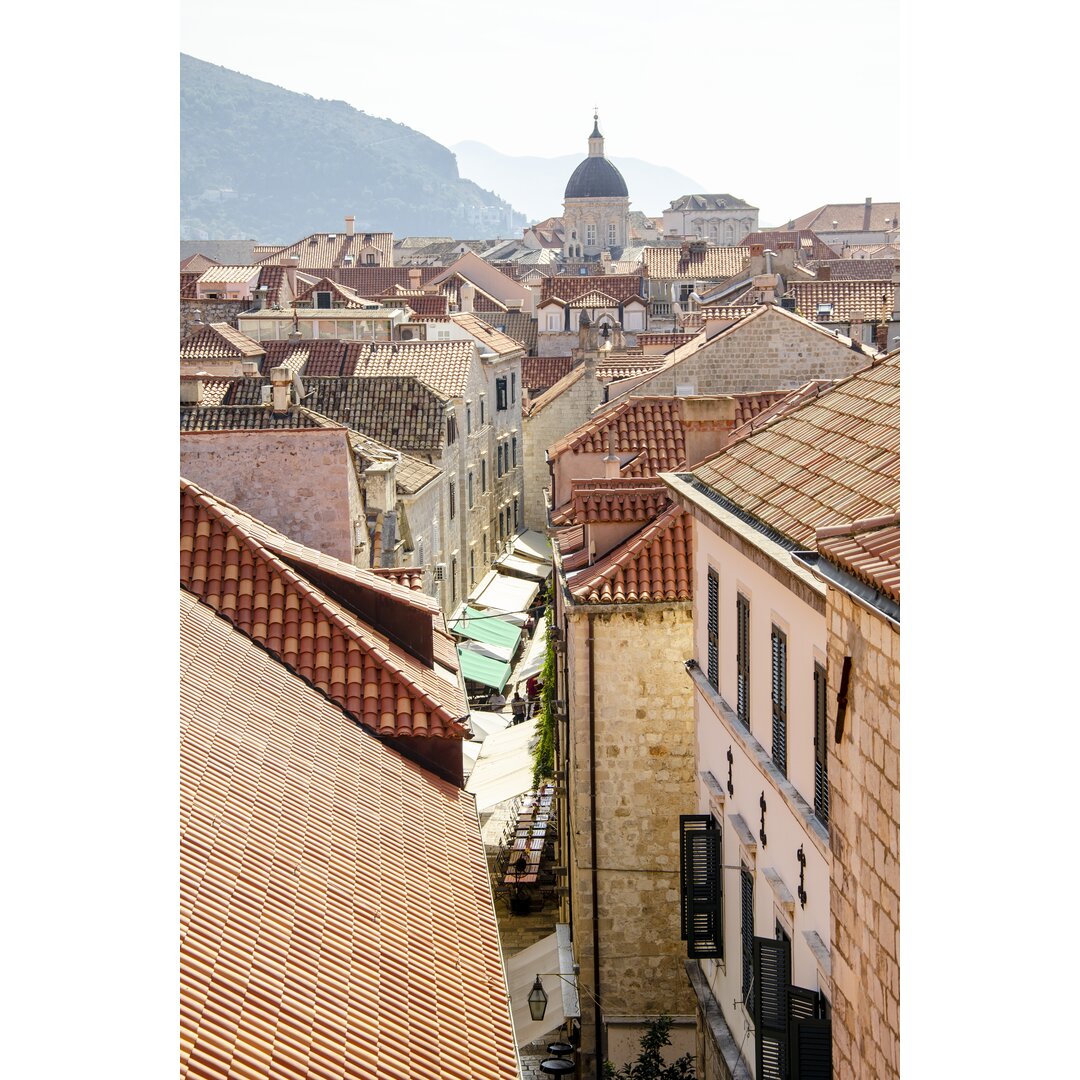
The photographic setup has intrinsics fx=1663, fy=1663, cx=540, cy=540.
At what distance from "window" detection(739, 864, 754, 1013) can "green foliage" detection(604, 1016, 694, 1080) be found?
10.2 feet

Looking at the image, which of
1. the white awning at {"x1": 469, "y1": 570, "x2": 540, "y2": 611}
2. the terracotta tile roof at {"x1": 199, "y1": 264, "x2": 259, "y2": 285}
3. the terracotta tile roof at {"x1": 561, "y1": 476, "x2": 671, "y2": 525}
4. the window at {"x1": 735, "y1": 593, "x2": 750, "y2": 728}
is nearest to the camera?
the window at {"x1": 735, "y1": 593, "x2": 750, "y2": 728}

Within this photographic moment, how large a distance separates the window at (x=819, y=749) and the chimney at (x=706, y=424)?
648 centimetres

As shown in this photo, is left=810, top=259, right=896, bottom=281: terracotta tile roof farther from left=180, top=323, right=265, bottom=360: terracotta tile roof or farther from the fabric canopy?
the fabric canopy

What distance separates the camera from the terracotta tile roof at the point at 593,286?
259ft

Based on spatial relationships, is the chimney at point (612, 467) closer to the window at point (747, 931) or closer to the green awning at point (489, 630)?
the window at point (747, 931)

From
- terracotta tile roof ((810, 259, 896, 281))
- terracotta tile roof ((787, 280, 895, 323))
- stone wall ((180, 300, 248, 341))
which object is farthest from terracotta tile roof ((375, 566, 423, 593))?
terracotta tile roof ((810, 259, 896, 281))

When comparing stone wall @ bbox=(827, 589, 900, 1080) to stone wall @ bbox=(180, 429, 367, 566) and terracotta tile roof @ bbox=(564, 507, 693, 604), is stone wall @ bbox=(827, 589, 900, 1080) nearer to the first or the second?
terracotta tile roof @ bbox=(564, 507, 693, 604)

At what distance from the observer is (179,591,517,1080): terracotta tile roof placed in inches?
305

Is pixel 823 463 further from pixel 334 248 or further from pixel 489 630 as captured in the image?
pixel 334 248

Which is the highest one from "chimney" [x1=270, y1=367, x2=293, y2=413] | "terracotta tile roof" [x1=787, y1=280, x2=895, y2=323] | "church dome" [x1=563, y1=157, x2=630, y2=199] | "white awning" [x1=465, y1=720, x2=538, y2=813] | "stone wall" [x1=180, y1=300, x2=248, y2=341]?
"church dome" [x1=563, y1=157, x2=630, y2=199]

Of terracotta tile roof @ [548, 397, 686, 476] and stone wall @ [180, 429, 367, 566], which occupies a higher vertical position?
terracotta tile roof @ [548, 397, 686, 476]

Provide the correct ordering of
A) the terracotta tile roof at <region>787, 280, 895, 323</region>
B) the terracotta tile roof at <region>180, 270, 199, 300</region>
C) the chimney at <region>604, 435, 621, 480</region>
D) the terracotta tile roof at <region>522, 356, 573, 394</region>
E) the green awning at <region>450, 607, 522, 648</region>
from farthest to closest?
the terracotta tile roof at <region>180, 270, 199, 300</region>
the terracotta tile roof at <region>522, 356, 573, 394</region>
the terracotta tile roof at <region>787, 280, 895, 323</region>
the green awning at <region>450, 607, 522, 648</region>
the chimney at <region>604, 435, 621, 480</region>

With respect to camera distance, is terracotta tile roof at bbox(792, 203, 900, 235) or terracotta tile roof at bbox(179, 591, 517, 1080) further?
terracotta tile roof at bbox(792, 203, 900, 235)
